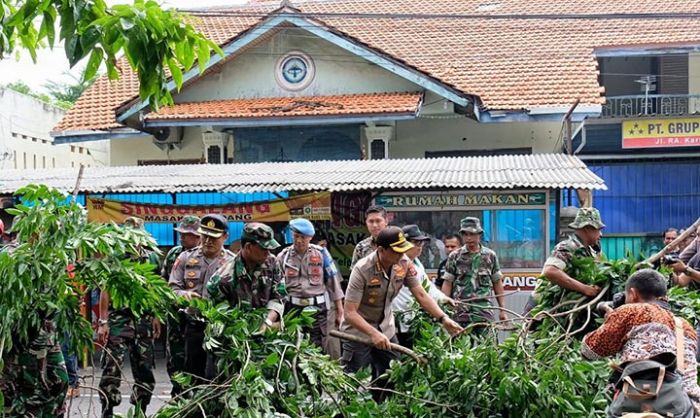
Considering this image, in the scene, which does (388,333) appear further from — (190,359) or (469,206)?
(469,206)

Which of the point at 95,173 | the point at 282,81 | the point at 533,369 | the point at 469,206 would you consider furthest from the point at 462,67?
the point at 533,369

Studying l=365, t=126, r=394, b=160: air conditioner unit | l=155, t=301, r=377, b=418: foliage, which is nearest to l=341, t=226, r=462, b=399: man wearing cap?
l=155, t=301, r=377, b=418: foliage

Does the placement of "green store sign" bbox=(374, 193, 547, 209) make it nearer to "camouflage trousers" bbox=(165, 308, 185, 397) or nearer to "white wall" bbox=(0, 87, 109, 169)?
"camouflage trousers" bbox=(165, 308, 185, 397)

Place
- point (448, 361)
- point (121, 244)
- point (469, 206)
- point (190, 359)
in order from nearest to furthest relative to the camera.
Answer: point (121, 244) → point (448, 361) → point (190, 359) → point (469, 206)

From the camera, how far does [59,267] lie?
4.71 metres

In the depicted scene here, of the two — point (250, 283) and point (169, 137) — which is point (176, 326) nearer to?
point (250, 283)

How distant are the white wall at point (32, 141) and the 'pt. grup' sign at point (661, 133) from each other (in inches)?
578

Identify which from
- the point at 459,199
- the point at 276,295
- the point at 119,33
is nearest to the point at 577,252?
the point at 276,295

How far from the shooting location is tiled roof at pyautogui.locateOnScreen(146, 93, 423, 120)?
1544cm

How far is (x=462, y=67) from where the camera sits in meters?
17.7

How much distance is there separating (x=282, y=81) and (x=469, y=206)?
21.3ft

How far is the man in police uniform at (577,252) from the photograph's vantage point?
6.57m

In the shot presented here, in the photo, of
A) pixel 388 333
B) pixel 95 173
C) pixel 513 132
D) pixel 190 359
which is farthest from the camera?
pixel 513 132

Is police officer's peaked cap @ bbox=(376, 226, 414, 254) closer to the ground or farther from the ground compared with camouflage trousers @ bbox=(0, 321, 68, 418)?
farther from the ground
